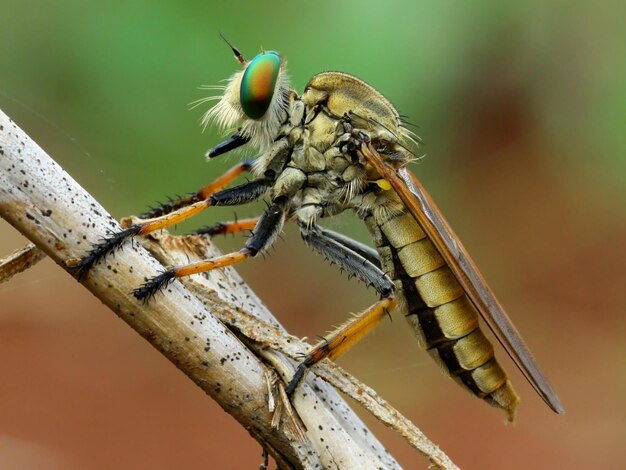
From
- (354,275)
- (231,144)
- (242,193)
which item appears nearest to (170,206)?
(242,193)

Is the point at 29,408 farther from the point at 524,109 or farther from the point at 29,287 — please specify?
the point at 524,109

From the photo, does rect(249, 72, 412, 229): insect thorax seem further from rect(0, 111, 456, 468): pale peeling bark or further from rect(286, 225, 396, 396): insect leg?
rect(0, 111, 456, 468): pale peeling bark

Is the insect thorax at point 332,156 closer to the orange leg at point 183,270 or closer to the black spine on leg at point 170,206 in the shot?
the black spine on leg at point 170,206

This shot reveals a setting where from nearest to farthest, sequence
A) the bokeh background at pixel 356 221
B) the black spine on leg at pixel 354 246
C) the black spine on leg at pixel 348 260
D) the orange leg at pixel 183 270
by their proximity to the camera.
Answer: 1. the orange leg at pixel 183 270
2. the black spine on leg at pixel 348 260
3. the black spine on leg at pixel 354 246
4. the bokeh background at pixel 356 221

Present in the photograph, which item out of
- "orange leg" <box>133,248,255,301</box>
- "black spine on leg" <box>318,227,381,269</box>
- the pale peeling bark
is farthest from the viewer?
"black spine on leg" <box>318,227,381,269</box>

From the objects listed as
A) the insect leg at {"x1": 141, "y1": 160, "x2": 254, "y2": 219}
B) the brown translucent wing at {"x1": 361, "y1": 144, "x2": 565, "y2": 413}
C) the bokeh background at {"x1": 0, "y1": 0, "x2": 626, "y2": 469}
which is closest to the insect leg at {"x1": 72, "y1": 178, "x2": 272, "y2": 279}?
the insect leg at {"x1": 141, "y1": 160, "x2": 254, "y2": 219}

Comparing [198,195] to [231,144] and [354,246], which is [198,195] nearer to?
[231,144]

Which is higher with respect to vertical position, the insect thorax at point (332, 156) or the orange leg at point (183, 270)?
the insect thorax at point (332, 156)

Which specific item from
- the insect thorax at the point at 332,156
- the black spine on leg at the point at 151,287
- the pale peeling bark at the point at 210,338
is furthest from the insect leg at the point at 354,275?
the black spine on leg at the point at 151,287
